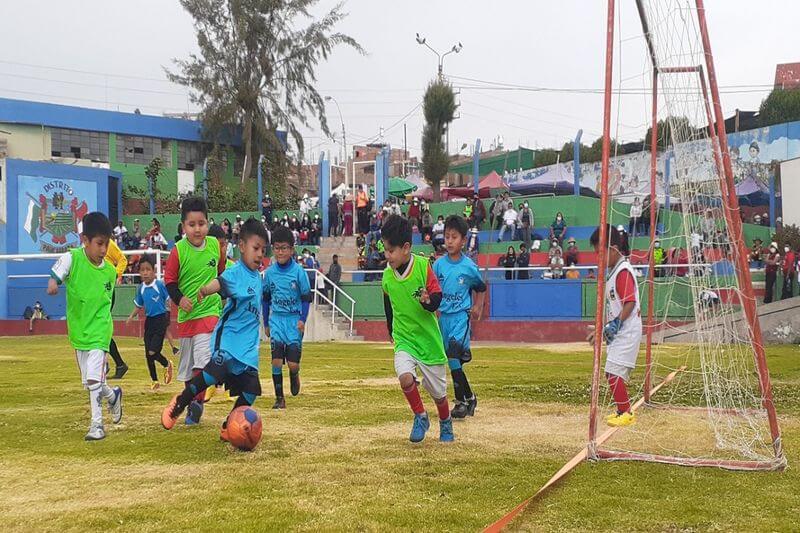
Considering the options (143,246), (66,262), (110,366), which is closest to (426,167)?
(143,246)

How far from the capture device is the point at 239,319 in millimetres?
7508

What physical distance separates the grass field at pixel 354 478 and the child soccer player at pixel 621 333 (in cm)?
44

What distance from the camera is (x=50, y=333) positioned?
30688 mm

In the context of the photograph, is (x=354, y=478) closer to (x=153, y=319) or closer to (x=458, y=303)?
(x=458, y=303)

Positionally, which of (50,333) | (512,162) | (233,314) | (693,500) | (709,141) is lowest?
(50,333)

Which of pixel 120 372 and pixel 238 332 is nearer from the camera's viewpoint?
pixel 238 332

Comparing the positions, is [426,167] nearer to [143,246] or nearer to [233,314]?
[143,246]

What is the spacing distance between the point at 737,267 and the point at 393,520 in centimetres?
362

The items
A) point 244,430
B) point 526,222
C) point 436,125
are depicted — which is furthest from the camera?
point 436,125

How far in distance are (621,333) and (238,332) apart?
3503 mm

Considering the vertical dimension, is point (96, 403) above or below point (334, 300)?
above

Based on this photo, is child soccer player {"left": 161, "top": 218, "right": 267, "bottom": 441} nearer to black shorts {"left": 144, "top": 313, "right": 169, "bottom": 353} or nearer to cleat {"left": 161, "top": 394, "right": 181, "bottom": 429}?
cleat {"left": 161, "top": 394, "right": 181, "bottom": 429}

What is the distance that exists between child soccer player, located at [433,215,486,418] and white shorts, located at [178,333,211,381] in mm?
2391

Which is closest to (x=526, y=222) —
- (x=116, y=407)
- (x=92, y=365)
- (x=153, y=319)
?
(x=153, y=319)
